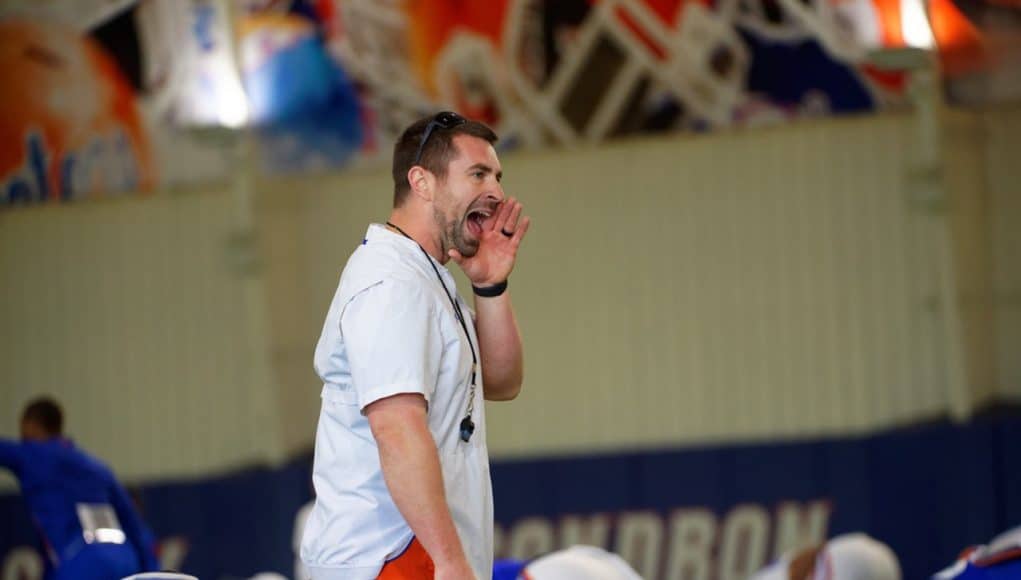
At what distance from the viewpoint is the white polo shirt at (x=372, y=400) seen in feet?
9.08

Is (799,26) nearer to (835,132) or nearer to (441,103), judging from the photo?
(835,132)

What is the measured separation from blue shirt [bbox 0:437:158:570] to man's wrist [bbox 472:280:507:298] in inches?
139

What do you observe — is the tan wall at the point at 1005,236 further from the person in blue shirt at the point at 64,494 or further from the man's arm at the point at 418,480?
the man's arm at the point at 418,480

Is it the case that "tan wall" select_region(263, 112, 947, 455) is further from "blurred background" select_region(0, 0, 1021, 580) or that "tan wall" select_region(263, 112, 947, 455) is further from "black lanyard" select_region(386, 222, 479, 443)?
"black lanyard" select_region(386, 222, 479, 443)

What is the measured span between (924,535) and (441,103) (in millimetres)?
4341

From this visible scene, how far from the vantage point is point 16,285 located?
11.0 meters

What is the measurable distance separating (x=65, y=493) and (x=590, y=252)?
4.83 meters

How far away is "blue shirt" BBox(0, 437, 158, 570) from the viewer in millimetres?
6293

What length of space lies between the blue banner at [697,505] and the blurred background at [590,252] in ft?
0.06

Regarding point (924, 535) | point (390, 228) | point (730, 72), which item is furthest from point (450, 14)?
point (390, 228)

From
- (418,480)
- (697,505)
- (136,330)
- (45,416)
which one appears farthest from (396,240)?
(136,330)

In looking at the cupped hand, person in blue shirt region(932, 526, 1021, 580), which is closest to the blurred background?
person in blue shirt region(932, 526, 1021, 580)

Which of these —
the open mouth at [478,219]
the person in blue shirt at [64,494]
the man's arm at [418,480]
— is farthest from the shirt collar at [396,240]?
the person in blue shirt at [64,494]

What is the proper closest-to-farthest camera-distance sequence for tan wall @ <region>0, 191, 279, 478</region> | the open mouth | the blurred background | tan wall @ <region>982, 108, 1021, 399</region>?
the open mouth < the blurred background < tan wall @ <region>982, 108, 1021, 399</region> < tan wall @ <region>0, 191, 279, 478</region>
